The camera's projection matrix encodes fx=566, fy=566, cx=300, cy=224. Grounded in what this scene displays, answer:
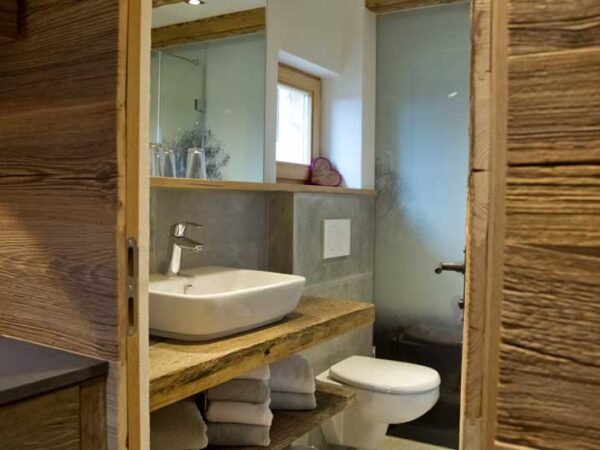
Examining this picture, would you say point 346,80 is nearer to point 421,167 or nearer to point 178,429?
point 421,167

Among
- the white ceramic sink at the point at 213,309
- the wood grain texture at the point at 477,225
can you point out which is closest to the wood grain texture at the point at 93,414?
the white ceramic sink at the point at 213,309

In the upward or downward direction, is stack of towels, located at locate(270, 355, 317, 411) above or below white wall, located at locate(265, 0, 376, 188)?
below

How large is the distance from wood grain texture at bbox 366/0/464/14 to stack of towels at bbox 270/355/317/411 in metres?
2.09

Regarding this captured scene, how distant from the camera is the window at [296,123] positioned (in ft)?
9.57

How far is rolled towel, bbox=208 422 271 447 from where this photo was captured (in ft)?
5.86

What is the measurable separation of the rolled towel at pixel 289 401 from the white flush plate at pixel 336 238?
86cm

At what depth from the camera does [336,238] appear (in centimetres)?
286

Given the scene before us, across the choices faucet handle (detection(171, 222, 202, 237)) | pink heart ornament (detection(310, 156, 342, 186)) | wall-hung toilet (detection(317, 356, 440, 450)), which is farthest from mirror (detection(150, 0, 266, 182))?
wall-hung toilet (detection(317, 356, 440, 450))

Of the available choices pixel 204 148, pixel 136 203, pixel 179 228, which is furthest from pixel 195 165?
pixel 136 203

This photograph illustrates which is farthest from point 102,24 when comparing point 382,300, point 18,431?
point 382,300

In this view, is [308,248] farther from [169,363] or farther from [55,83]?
[55,83]

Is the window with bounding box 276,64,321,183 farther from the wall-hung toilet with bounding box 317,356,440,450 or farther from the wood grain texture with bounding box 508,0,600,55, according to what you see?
the wood grain texture with bounding box 508,0,600,55

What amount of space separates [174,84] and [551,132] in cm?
172

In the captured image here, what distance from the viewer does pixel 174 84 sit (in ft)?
6.98
